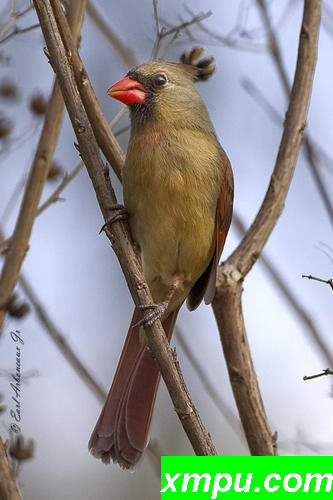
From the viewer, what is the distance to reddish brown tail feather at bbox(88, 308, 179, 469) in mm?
2857

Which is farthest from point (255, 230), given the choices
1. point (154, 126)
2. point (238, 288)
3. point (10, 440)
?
point (10, 440)

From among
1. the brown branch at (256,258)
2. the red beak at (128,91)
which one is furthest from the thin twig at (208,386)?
the red beak at (128,91)

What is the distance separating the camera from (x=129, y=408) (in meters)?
3.05

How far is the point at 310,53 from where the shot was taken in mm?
3176

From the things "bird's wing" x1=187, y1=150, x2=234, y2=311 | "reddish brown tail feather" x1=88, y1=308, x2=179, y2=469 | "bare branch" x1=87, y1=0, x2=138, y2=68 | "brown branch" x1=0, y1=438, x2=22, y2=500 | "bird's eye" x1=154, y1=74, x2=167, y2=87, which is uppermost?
"bare branch" x1=87, y1=0, x2=138, y2=68

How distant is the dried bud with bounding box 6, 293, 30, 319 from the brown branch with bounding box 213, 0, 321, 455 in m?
0.78

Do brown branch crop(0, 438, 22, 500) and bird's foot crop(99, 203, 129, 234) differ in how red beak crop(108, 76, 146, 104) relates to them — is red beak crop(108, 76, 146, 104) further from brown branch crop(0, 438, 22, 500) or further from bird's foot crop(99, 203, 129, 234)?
brown branch crop(0, 438, 22, 500)

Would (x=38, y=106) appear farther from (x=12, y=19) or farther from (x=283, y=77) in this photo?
(x=283, y=77)

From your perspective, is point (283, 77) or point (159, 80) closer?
point (159, 80)

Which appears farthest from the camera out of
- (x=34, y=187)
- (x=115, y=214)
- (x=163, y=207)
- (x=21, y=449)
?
(x=163, y=207)

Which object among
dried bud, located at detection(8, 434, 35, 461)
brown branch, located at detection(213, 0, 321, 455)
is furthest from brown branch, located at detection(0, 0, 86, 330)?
brown branch, located at detection(213, 0, 321, 455)

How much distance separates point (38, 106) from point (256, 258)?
946 millimetres

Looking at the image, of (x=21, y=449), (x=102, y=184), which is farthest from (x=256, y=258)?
(x=21, y=449)

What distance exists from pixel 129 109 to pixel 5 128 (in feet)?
2.14
